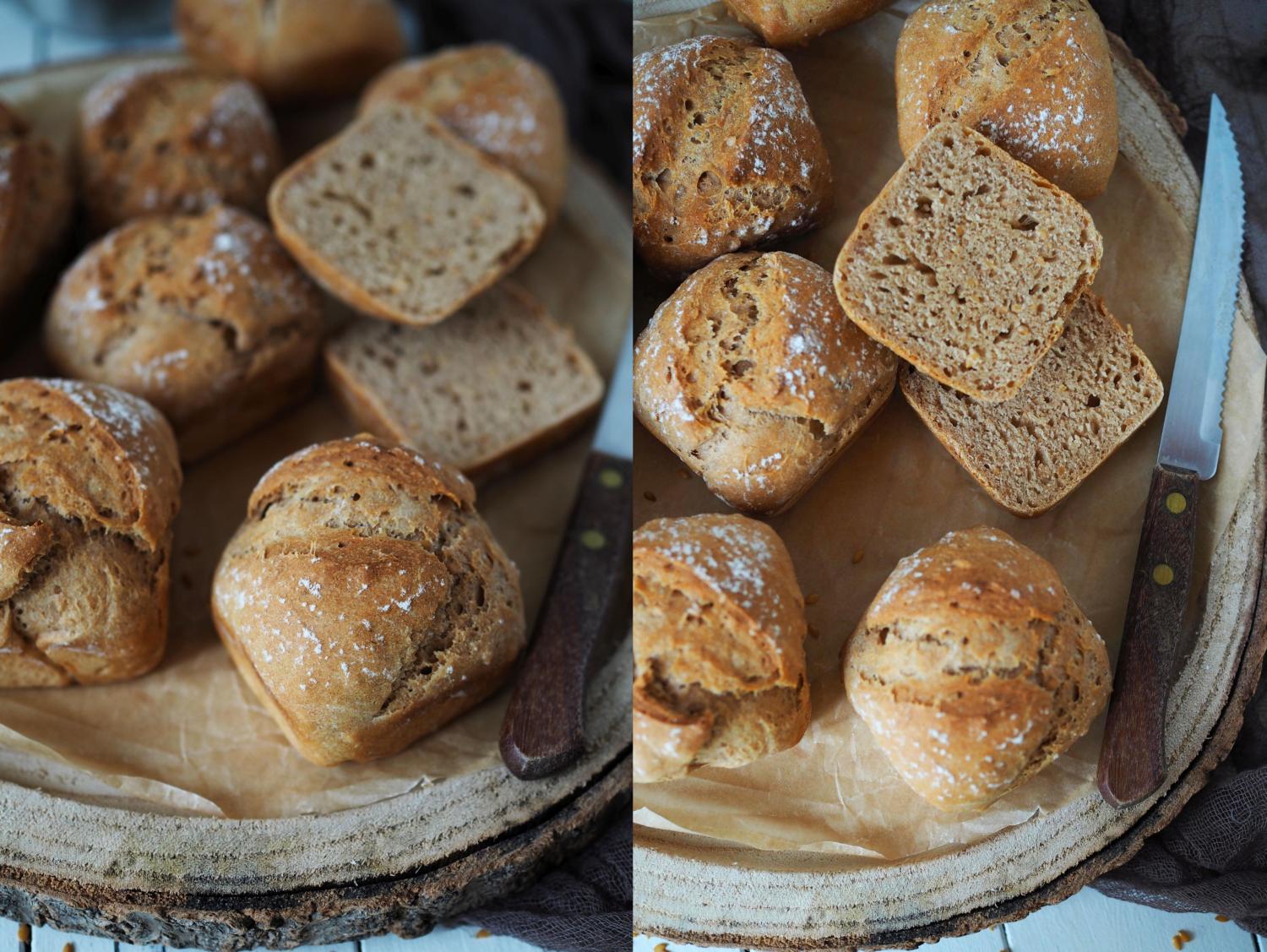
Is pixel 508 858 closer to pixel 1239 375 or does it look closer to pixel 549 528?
pixel 549 528

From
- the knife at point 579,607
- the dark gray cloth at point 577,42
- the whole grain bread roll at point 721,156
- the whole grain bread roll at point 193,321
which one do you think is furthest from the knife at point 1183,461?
the whole grain bread roll at point 193,321

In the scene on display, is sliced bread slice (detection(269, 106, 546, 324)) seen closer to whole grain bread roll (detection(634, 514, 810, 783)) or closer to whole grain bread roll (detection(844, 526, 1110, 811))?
whole grain bread roll (detection(634, 514, 810, 783))

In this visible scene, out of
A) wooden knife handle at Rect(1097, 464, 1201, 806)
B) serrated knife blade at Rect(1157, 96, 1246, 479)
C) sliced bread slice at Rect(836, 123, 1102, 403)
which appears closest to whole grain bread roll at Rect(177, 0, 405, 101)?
sliced bread slice at Rect(836, 123, 1102, 403)

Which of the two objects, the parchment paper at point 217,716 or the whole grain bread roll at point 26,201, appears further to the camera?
the whole grain bread roll at point 26,201

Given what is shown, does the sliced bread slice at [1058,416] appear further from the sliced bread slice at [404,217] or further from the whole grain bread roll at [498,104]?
the whole grain bread roll at [498,104]

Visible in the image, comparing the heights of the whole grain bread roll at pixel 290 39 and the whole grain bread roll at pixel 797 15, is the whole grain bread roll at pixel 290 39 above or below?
below

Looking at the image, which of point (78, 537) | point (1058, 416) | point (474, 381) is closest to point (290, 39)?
point (474, 381)
